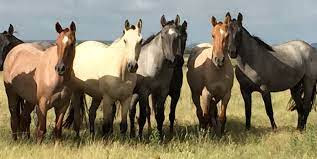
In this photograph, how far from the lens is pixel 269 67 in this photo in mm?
9367

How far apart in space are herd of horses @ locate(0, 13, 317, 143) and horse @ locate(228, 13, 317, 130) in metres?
0.02

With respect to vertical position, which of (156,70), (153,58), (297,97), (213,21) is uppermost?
(213,21)

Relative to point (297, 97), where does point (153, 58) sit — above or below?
above

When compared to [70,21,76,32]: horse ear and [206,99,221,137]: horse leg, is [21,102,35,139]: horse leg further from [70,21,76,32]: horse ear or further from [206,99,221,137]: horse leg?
[206,99,221,137]: horse leg

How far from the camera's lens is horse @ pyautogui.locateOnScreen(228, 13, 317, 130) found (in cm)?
912

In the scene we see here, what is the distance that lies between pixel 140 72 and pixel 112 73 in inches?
42.9

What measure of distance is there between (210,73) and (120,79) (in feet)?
6.20

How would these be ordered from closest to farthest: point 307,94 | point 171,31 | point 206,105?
point 171,31 < point 206,105 < point 307,94

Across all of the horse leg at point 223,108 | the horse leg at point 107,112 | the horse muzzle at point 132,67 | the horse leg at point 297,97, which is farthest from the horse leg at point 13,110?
the horse leg at point 297,97

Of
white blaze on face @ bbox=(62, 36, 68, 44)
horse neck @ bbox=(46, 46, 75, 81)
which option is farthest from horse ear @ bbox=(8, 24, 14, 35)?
white blaze on face @ bbox=(62, 36, 68, 44)

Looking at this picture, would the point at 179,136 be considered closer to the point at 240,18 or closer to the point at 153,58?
the point at 153,58

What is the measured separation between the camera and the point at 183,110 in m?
12.3

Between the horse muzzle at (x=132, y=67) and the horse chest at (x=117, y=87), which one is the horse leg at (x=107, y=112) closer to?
the horse chest at (x=117, y=87)

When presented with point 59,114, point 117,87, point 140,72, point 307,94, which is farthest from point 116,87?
point 307,94
